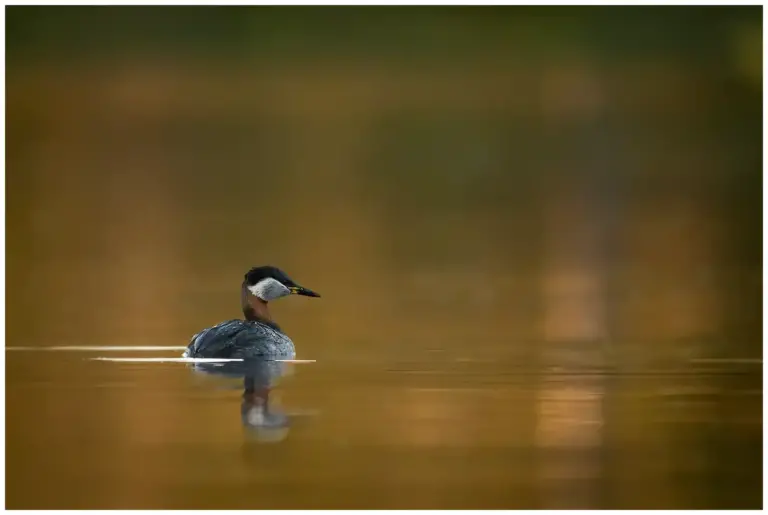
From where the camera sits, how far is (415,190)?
17.9 m

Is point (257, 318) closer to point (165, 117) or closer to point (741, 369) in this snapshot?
point (741, 369)

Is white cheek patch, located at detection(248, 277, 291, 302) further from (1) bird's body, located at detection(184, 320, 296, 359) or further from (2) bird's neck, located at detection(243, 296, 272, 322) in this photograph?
(1) bird's body, located at detection(184, 320, 296, 359)

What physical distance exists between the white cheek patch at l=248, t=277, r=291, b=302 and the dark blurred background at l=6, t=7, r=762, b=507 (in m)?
0.35

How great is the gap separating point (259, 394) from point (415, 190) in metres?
11.1

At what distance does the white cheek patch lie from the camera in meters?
9.52

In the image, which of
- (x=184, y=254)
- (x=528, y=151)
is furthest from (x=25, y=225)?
(x=528, y=151)

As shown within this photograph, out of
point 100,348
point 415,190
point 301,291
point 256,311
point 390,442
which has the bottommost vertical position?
point 390,442

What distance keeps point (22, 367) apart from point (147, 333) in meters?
1.79

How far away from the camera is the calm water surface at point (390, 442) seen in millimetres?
5117

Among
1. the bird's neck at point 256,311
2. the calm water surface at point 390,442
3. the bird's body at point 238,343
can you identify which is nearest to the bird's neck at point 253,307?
the bird's neck at point 256,311

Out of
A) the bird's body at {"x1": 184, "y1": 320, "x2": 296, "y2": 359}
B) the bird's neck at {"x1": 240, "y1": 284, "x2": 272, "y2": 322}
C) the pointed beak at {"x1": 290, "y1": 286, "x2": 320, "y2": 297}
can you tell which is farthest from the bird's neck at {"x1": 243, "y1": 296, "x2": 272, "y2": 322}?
the bird's body at {"x1": 184, "y1": 320, "x2": 296, "y2": 359}

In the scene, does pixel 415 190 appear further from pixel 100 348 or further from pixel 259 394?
pixel 259 394

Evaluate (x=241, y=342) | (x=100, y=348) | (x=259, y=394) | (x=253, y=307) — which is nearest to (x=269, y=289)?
(x=253, y=307)

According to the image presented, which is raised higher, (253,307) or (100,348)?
(253,307)
